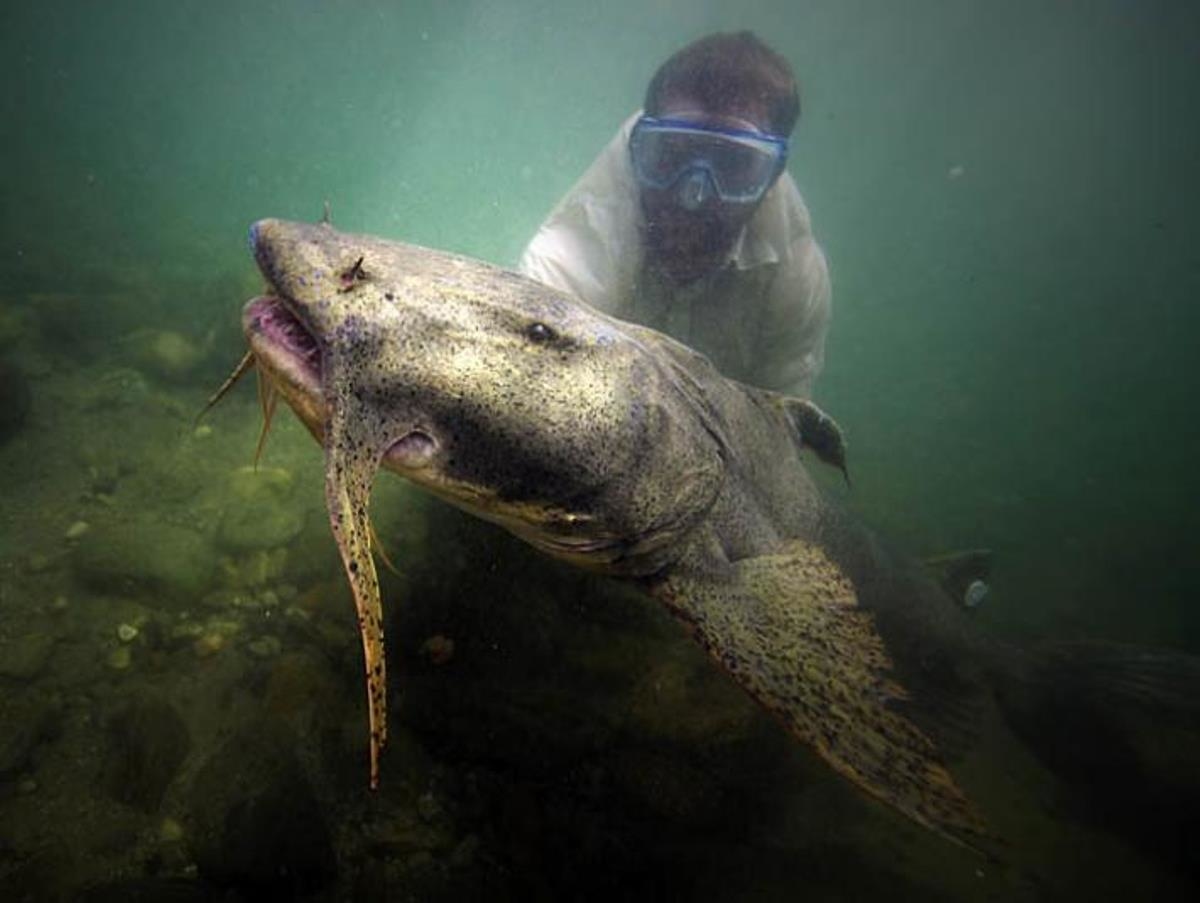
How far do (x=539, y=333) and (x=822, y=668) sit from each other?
1.53m

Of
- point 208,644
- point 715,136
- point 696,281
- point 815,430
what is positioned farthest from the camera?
point 696,281

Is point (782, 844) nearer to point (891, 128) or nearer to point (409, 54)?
point (891, 128)

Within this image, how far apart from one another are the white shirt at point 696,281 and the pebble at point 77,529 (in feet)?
12.6

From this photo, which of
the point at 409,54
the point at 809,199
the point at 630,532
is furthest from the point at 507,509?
the point at 809,199

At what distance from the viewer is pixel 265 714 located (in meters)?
2.93

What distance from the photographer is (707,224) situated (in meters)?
5.04

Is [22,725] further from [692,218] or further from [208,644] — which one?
[692,218]

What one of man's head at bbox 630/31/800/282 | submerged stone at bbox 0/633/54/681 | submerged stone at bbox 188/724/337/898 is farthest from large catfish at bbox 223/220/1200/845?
submerged stone at bbox 0/633/54/681

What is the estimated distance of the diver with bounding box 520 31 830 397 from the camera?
16.0ft

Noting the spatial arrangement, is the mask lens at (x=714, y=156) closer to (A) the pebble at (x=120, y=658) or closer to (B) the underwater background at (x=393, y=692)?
(B) the underwater background at (x=393, y=692)

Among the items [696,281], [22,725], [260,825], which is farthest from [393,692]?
[696,281]

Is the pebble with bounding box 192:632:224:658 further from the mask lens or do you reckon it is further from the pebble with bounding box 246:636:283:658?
the mask lens

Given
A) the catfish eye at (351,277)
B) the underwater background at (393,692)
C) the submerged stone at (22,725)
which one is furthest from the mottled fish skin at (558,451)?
the submerged stone at (22,725)

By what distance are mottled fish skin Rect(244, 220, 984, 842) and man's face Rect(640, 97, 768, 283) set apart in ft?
9.05
